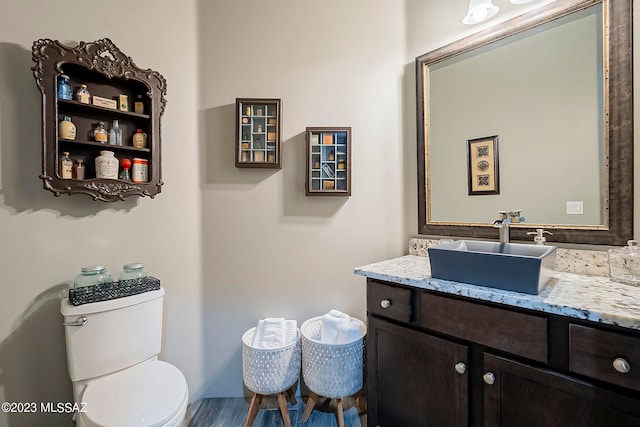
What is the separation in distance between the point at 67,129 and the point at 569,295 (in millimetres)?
2159

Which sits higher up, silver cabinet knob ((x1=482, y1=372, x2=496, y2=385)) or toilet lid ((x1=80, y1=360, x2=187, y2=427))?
→ silver cabinet knob ((x1=482, y1=372, x2=496, y2=385))

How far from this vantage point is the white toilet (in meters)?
1.02

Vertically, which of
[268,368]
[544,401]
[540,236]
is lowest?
[268,368]

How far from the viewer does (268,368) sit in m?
1.45

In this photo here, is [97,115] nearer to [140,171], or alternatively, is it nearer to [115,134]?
[115,134]

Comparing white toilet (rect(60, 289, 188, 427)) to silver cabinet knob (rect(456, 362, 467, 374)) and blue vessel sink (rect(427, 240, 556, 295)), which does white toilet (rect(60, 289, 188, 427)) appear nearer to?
silver cabinet knob (rect(456, 362, 467, 374))

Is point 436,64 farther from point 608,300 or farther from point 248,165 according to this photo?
point 608,300

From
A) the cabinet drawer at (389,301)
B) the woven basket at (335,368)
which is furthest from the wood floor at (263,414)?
the cabinet drawer at (389,301)

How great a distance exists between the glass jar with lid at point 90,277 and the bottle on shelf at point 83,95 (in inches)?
32.0

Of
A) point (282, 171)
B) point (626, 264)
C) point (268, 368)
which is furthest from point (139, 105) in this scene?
point (626, 264)

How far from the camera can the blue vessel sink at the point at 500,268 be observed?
922 millimetres

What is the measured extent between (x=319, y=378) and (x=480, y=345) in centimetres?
85

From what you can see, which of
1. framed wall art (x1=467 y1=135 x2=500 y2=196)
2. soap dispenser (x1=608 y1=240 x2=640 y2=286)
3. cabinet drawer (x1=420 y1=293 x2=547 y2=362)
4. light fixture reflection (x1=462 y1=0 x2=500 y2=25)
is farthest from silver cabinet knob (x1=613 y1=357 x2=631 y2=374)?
light fixture reflection (x1=462 y1=0 x2=500 y2=25)

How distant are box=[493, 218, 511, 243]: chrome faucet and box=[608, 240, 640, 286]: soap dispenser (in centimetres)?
34
